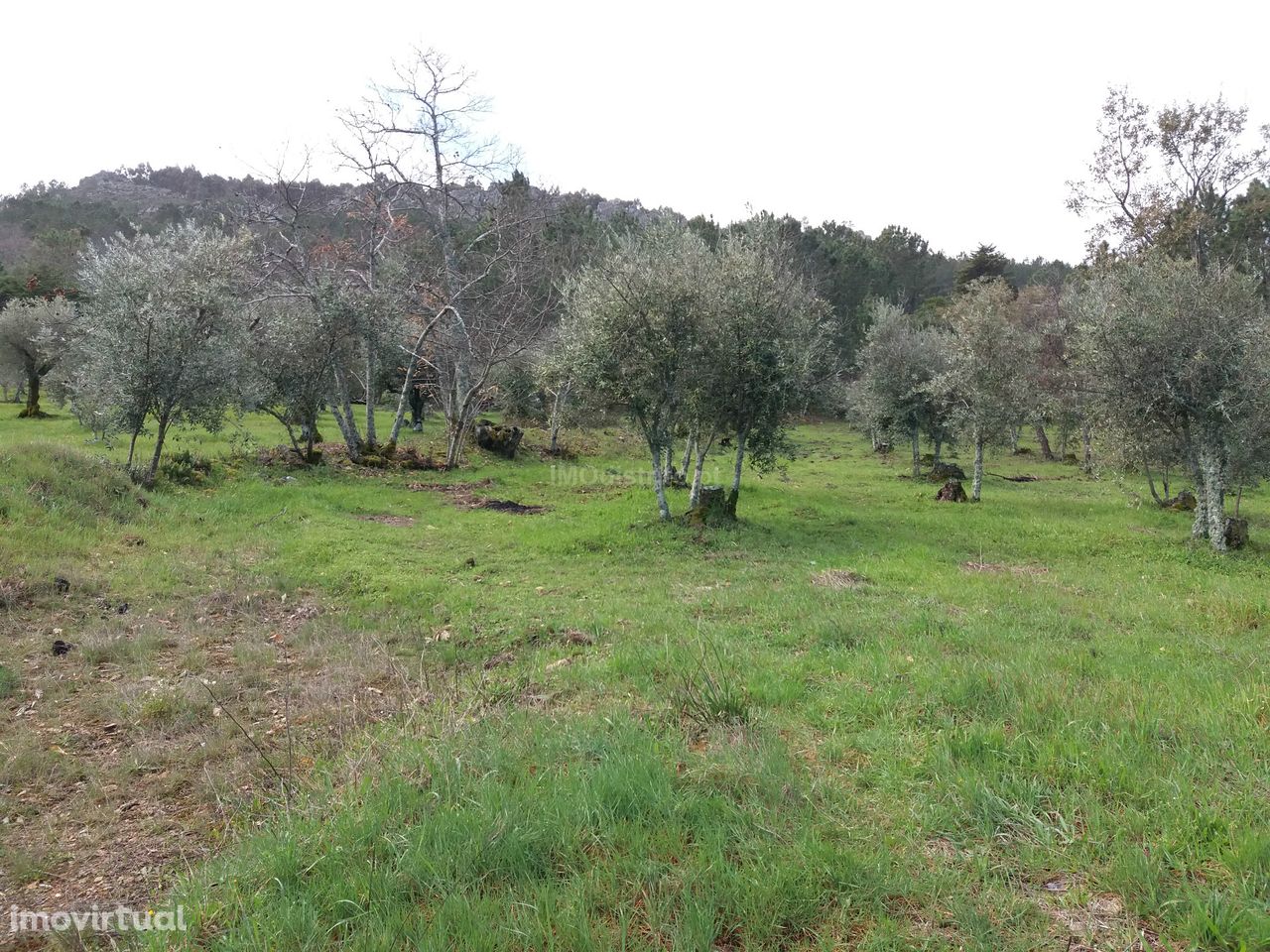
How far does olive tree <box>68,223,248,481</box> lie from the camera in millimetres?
19125

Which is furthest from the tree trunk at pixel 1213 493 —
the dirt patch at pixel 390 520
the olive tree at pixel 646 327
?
the dirt patch at pixel 390 520

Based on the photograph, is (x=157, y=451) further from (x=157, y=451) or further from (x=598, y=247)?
(x=598, y=247)

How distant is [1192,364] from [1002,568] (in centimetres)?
847

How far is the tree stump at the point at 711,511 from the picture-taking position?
780 inches

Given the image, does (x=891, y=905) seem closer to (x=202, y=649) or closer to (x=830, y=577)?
(x=202, y=649)

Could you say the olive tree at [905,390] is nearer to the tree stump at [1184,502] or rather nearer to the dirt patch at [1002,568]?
the tree stump at [1184,502]

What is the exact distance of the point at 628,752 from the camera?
4859mm

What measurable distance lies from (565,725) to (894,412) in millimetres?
34583

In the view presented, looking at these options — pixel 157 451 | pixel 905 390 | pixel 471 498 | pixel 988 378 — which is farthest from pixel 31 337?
pixel 988 378

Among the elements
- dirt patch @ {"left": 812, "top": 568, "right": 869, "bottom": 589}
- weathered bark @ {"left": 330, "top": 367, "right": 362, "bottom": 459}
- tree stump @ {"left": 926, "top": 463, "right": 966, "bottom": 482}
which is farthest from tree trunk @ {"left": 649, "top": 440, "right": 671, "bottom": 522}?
tree stump @ {"left": 926, "top": 463, "right": 966, "bottom": 482}

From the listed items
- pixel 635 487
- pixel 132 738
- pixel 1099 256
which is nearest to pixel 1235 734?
pixel 132 738

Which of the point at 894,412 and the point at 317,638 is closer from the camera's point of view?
the point at 317,638

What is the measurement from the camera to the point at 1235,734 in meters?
4.82

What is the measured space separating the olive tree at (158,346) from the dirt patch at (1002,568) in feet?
76.2
